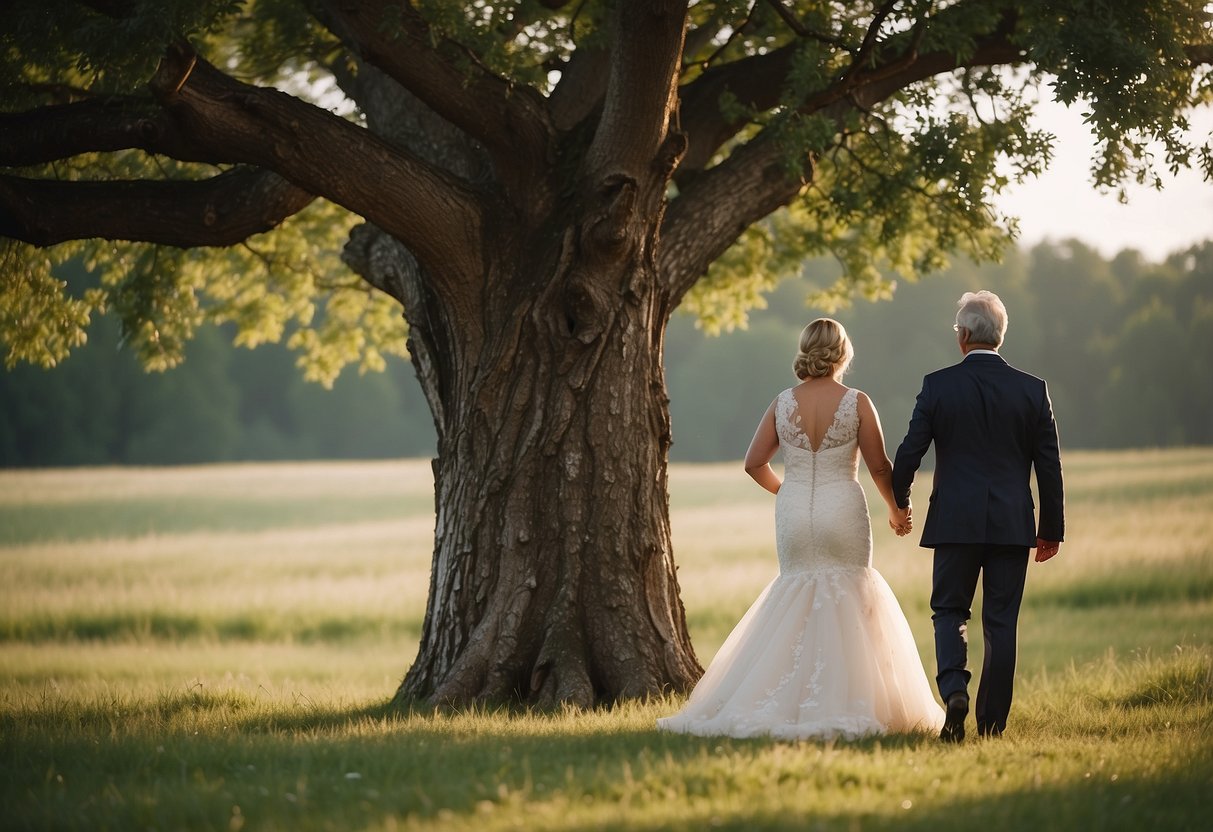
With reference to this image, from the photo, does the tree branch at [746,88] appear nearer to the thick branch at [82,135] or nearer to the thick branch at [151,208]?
the thick branch at [151,208]

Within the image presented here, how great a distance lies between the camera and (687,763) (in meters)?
6.17

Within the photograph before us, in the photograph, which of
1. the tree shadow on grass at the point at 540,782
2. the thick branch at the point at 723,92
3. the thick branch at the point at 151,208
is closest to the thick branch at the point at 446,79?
the thick branch at the point at 151,208

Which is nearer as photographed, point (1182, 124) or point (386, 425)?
point (1182, 124)

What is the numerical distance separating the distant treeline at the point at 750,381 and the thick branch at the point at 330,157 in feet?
201

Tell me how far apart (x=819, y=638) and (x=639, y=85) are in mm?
4115

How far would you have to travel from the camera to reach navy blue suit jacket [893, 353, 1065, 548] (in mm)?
7352

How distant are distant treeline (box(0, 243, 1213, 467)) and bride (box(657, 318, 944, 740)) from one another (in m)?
62.1

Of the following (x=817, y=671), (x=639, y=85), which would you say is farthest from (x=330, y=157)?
(x=817, y=671)

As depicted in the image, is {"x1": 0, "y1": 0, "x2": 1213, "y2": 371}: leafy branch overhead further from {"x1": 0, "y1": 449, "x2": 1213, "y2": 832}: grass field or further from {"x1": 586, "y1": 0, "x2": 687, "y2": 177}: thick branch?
{"x1": 0, "y1": 449, "x2": 1213, "y2": 832}: grass field

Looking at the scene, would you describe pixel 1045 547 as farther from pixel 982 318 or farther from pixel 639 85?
pixel 639 85

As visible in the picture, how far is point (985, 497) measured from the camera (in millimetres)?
7359

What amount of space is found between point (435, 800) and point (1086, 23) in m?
6.90

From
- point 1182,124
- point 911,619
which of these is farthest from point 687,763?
point 911,619

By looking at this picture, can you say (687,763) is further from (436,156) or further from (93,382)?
(93,382)
